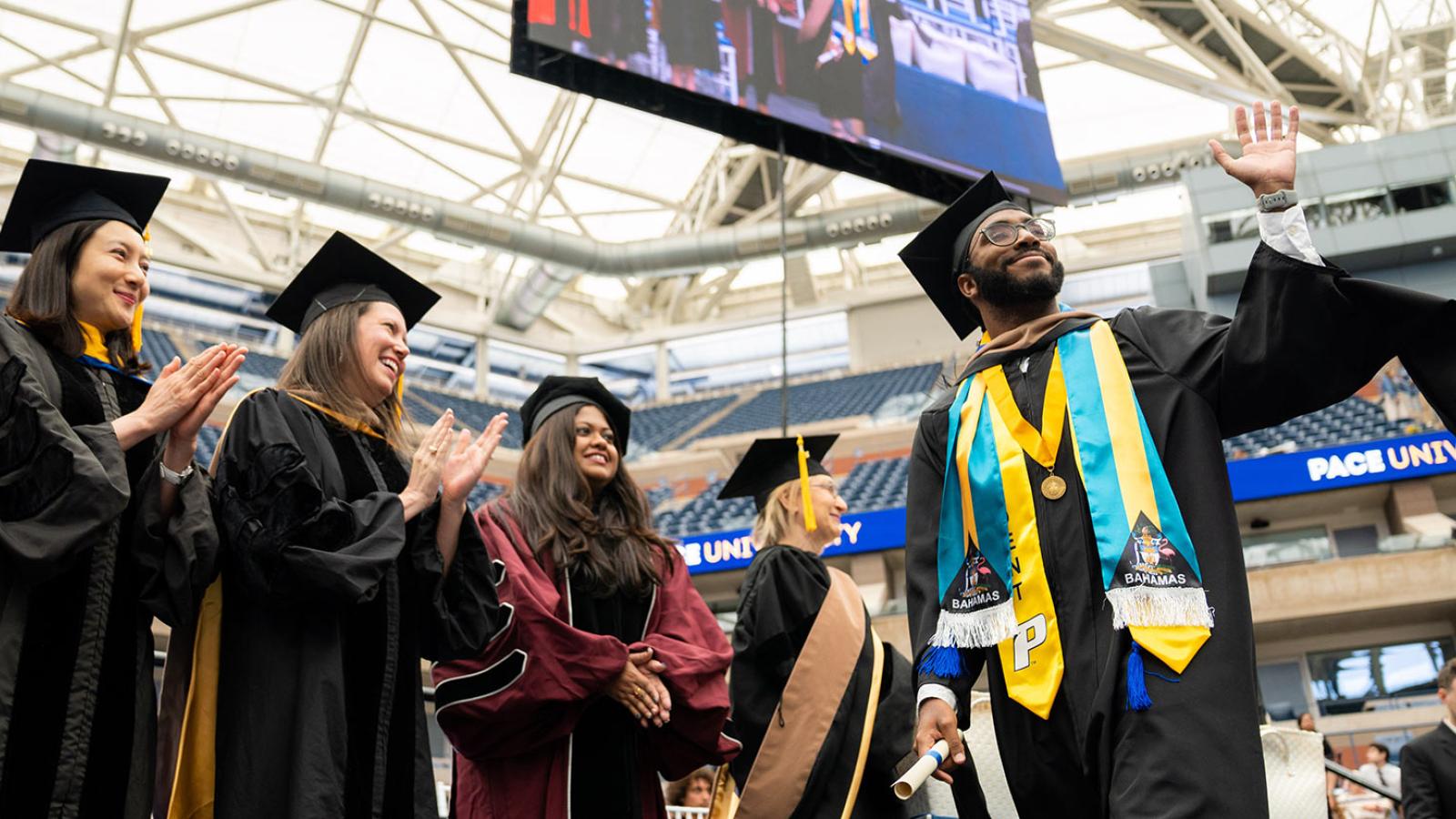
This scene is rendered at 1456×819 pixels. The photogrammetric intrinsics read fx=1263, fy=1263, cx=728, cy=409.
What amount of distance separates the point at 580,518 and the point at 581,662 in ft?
1.71

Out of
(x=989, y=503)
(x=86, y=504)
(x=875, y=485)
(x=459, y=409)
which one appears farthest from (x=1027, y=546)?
(x=459, y=409)

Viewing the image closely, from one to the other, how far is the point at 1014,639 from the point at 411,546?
1.34 meters

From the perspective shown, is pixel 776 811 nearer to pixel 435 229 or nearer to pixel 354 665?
pixel 354 665

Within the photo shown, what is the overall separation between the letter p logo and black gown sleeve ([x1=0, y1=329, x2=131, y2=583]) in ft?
5.46

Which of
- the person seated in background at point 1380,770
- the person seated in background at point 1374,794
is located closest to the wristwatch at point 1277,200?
the person seated in background at point 1374,794

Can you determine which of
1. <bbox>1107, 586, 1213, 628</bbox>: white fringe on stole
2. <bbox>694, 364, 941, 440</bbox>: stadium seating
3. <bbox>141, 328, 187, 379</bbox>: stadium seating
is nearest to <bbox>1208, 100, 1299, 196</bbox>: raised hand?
<bbox>1107, 586, 1213, 628</bbox>: white fringe on stole

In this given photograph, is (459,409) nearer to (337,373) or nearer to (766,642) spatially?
(766,642)

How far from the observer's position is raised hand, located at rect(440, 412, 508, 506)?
288 centimetres

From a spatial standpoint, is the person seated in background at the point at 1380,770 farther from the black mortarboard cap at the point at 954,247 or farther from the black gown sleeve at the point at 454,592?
the black gown sleeve at the point at 454,592

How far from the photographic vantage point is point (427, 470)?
2809 mm

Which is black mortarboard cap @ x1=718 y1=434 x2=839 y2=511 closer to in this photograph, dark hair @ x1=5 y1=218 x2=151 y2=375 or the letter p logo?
the letter p logo

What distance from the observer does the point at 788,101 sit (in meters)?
7.19

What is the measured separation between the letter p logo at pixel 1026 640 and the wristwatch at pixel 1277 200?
0.88 meters

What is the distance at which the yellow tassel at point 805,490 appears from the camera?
434 centimetres
